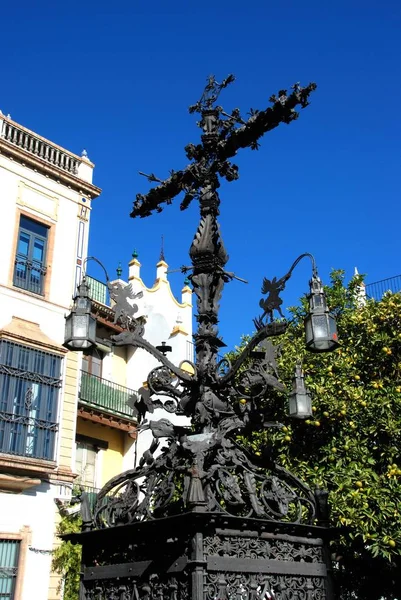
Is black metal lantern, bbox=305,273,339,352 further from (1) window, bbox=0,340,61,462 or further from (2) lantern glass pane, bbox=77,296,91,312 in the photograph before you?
(1) window, bbox=0,340,61,462

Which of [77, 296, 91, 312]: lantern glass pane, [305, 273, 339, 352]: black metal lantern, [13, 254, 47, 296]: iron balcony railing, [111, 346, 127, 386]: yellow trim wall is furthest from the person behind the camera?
[111, 346, 127, 386]: yellow trim wall

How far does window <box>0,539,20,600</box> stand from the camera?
1548 centimetres

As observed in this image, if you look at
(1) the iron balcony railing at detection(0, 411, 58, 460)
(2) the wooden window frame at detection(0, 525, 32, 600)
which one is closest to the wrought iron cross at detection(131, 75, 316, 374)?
(1) the iron balcony railing at detection(0, 411, 58, 460)

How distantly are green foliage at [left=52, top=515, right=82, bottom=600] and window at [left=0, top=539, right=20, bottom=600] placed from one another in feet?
3.22

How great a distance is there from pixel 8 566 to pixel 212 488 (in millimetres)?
12865

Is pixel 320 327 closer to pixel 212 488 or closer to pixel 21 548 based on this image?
pixel 212 488

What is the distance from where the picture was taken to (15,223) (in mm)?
18359

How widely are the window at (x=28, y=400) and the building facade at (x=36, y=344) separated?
0.03 m

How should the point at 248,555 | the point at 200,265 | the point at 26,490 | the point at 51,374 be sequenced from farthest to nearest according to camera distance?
the point at 51,374 < the point at 26,490 < the point at 200,265 < the point at 248,555

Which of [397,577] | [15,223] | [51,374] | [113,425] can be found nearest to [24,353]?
[51,374]

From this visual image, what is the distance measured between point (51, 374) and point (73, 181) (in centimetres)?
602

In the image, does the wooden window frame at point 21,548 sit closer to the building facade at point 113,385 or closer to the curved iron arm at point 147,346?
the building facade at point 113,385

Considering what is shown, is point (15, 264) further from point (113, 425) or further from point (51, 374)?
point (113, 425)

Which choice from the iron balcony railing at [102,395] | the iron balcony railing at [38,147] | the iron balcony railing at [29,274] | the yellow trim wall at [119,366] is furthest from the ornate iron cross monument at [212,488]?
the yellow trim wall at [119,366]
